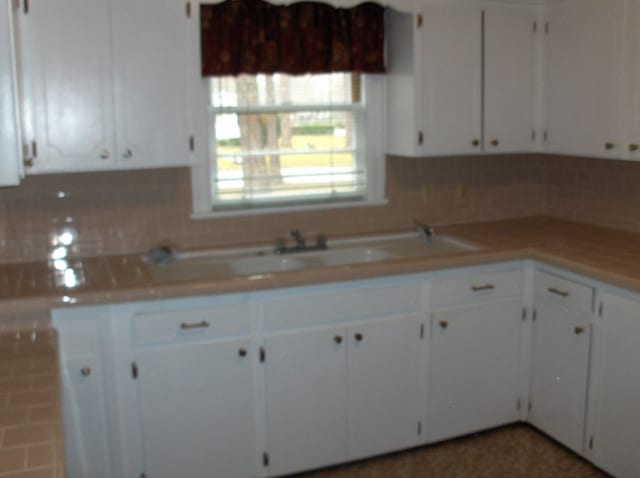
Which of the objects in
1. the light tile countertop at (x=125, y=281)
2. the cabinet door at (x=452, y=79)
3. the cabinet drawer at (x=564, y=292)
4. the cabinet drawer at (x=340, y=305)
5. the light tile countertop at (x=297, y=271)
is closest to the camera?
the light tile countertop at (x=125, y=281)

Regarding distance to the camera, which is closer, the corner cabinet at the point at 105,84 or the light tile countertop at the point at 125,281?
the light tile countertop at the point at 125,281

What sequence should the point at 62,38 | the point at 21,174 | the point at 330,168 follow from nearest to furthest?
the point at 21,174
the point at 62,38
the point at 330,168

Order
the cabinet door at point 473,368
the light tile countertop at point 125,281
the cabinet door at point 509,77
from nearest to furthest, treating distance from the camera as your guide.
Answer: the light tile countertop at point 125,281 → the cabinet door at point 473,368 → the cabinet door at point 509,77

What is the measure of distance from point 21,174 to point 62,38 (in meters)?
1.20

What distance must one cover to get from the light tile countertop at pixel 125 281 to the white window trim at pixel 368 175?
1.09 ft

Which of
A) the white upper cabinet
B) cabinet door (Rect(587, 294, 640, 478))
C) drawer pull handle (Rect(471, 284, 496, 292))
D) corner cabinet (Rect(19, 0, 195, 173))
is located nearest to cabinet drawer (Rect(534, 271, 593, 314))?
cabinet door (Rect(587, 294, 640, 478))

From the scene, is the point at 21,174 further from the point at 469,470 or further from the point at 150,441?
the point at 469,470

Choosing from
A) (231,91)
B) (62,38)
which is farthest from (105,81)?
(231,91)

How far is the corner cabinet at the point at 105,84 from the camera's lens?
2.72 metres

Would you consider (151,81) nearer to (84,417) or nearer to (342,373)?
(84,417)

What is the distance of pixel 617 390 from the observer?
2891mm

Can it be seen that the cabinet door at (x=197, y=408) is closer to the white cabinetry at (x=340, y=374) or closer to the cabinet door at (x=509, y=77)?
the white cabinetry at (x=340, y=374)

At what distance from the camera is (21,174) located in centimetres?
174

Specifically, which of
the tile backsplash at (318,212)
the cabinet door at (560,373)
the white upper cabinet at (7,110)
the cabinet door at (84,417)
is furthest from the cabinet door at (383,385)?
the white upper cabinet at (7,110)
